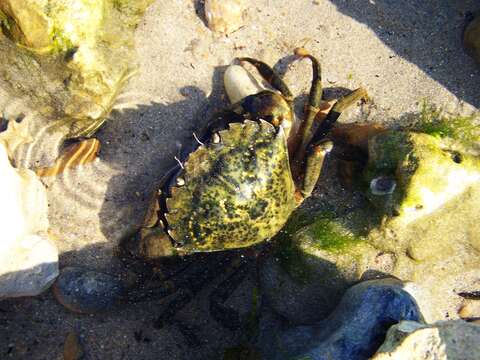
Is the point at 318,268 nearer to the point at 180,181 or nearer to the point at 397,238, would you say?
the point at 397,238

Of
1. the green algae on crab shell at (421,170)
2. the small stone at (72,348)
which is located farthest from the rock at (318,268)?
the small stone at (72,348)

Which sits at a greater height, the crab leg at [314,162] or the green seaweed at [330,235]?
the crab leg at [314,162]

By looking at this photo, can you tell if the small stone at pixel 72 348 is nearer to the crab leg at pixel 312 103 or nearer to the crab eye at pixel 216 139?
the crab eye at pixel 216 139

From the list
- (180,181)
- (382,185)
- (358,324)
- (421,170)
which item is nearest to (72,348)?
(180,181)

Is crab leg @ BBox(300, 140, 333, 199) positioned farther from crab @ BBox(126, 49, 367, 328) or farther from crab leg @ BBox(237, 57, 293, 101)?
crab leg @ BBox(237, 57, 293, 101)

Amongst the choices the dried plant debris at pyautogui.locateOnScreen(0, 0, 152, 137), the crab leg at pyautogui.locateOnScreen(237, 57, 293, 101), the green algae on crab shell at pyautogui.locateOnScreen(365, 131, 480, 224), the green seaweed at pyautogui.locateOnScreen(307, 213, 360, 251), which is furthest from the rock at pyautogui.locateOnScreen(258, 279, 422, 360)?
the dried plant debris at pyautogui.locateOnScreen(0, 0, 152, 137)

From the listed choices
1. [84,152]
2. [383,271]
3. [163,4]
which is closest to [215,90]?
[163,4]

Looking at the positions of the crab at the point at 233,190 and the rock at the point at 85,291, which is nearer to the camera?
the crab at the point at 233,190
